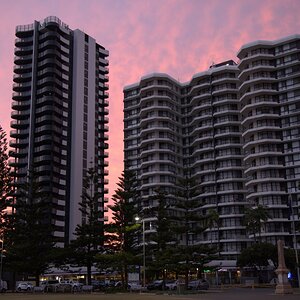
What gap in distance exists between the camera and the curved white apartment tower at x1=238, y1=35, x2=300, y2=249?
374ft

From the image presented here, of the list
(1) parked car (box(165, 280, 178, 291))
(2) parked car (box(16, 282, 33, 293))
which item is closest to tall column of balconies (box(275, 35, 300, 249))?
(1) parked car (box(165, 280, 178, 291))

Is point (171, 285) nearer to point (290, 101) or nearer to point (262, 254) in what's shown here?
point (262, 254)

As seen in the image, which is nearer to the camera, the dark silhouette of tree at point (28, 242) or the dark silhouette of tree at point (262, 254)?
the dark silhouette of tree at point (28, 242)

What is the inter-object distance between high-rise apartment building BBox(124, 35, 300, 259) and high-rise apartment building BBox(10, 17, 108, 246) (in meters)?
14.5

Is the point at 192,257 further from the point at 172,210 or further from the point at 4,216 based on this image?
the point at 172,210

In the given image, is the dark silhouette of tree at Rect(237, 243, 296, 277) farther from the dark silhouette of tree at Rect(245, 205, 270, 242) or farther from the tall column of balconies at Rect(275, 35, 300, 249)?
the tall column of balconies at Rect(275, 35, 300, 249)

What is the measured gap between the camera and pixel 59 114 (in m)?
146

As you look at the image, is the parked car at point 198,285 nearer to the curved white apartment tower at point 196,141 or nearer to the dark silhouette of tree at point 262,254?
the dark silhouette of tree at point 262,254

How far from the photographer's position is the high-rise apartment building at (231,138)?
117 m

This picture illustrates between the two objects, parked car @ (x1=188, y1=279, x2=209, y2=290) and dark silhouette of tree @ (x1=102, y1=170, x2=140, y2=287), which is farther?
parked car @ (x1=188, y1=279, x2=209, y2=290)

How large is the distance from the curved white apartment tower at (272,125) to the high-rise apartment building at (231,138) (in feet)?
0.79

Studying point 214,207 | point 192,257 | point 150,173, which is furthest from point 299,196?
point 192,257

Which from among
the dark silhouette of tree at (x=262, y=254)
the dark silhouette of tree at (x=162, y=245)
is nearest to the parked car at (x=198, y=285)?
the dark silhouette of tree at (x=162, y=245)

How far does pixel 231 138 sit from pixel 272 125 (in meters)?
13.9
